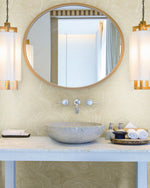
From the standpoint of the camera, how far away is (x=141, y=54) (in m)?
2.13

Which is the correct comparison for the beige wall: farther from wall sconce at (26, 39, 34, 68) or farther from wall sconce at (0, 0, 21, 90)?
wall sconce at (0, 0, 21, 90)

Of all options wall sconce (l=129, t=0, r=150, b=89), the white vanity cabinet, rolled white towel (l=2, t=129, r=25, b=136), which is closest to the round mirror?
wall sconce (l=129, t=0, r=150, b=89)

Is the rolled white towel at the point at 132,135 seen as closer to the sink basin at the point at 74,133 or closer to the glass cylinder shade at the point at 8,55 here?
the sink basin at the point at 74,133

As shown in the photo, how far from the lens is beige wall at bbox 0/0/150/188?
2.40 m

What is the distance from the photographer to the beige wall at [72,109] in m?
2.40

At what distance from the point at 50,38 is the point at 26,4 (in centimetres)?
40

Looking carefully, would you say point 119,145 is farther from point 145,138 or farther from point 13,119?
point 13,119

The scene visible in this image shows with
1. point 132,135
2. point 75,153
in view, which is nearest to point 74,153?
point 75,153

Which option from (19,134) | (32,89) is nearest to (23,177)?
(19,134)

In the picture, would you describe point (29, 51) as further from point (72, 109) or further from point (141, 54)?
point (141, 54)

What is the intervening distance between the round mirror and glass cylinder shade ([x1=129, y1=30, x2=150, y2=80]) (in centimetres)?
25

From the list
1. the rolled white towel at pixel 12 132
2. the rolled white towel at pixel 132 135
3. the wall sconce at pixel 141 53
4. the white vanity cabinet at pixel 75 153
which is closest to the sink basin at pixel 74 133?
the white vanity cabinet at pixel 75 153

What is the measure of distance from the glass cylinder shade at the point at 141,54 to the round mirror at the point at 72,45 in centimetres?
25

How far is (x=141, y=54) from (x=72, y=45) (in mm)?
664
